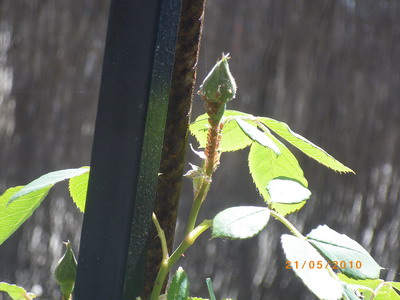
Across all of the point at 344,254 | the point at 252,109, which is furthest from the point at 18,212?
the point at 252,109

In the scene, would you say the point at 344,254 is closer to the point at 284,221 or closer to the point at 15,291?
the point at 284,221

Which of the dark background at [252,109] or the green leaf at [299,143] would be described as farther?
the dark background at [252,109]

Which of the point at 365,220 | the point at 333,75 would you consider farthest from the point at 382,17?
the point at 365,220

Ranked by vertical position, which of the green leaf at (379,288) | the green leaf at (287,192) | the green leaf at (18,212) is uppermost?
the green leaf at (287,192)

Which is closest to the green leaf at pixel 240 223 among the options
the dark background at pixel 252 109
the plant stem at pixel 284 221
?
the plant stem at pixel 284 221

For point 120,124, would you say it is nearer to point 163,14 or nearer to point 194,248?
point 163,14

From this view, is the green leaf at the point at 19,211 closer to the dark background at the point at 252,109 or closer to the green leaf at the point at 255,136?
the green leaf at the point at 255,136
